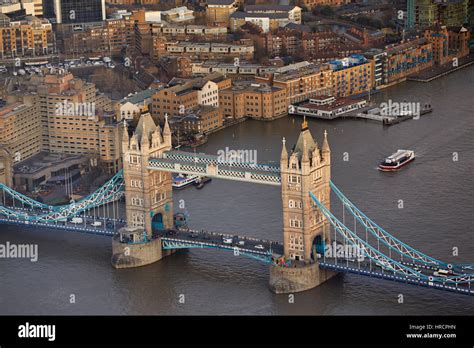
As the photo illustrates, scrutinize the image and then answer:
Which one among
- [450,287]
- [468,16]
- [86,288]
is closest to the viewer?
[450,287]

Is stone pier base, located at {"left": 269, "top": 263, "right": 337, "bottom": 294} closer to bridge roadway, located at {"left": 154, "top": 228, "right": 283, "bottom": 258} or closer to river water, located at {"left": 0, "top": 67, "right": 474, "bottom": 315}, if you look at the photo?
river water, located at {"left": 0, "top": 67, "right": 474, "bottom": 315}

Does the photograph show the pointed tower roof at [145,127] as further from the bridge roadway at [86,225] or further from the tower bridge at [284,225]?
the bridge roadway at [86,225]

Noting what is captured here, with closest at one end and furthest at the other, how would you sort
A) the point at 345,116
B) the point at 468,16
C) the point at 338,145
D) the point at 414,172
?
the point at 414,172 < the point at 338,145 < the point at 345,116 < the point at 468,16

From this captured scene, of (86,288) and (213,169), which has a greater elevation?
(213,169)

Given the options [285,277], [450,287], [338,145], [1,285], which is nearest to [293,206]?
[285,277]

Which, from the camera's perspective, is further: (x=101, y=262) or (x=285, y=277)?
(x=101, y=262)

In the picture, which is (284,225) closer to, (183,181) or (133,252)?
(133,252)

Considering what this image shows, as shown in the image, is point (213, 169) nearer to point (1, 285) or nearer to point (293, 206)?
point (293, 206)
